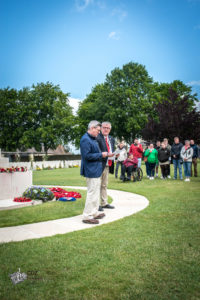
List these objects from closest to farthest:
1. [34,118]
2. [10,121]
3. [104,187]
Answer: [104,187]
[10,121]
[34,118]

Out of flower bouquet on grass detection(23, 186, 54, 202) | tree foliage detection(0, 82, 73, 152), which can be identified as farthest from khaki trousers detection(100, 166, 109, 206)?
tree foliage detection(0, 82, 73, 152)

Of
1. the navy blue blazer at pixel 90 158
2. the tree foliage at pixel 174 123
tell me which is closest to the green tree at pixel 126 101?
the tree foliage at pixel 174 123

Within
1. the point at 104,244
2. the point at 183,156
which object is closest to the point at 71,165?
the point at 183,156

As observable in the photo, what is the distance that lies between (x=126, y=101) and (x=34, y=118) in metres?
15.5

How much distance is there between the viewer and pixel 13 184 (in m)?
8.12

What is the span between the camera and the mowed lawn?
2544 millimetres

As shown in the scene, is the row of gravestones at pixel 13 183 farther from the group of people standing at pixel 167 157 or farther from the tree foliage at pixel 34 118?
the tree foliage at pixel 34 118

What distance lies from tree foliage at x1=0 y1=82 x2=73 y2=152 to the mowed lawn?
35.1 metres

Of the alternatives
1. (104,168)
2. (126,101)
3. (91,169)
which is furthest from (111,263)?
(126,101)

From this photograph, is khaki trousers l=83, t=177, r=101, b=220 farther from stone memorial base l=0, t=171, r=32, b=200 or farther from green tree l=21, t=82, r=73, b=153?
green tree l=21, t=82, r=73, b=153

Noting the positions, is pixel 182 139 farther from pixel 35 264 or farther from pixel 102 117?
pixel 35 264

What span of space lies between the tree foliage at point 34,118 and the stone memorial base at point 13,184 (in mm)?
30438

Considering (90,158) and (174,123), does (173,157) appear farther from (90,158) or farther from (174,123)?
(174,123)

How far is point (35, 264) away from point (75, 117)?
40.4 metres
